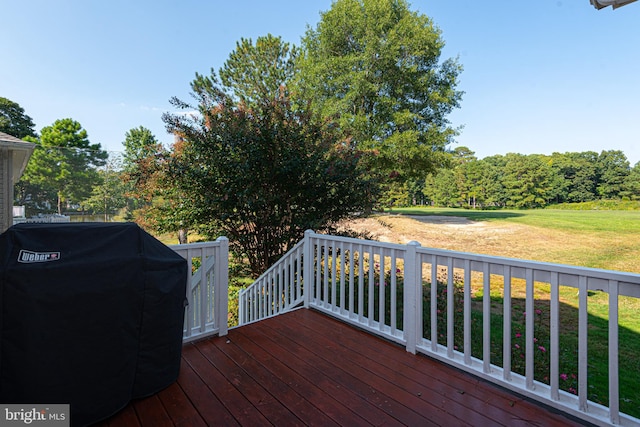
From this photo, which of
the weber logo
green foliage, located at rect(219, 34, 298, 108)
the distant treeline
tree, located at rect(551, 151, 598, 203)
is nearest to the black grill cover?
the weber logo

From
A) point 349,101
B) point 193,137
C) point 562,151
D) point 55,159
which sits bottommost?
point 193,137

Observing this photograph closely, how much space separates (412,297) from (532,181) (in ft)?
119

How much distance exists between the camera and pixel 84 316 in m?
1.48

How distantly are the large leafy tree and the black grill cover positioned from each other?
9.47ft

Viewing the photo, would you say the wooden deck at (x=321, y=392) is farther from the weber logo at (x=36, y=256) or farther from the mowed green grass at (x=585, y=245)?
the mowed green grass at (x=585, y=245)

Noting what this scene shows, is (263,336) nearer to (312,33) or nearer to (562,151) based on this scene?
(312,33)

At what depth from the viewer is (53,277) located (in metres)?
1.42

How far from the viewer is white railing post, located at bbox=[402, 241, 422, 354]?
92.3 inches

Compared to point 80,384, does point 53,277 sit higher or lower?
higher

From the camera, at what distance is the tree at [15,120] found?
778 inches

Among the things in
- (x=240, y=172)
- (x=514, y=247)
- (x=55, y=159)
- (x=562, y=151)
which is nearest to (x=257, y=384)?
(x=240, y=172)

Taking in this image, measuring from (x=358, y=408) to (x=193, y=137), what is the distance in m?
4.37

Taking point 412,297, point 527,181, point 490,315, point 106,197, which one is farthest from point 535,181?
point 106,197

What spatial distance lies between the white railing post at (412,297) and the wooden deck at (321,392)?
0.16 meters
